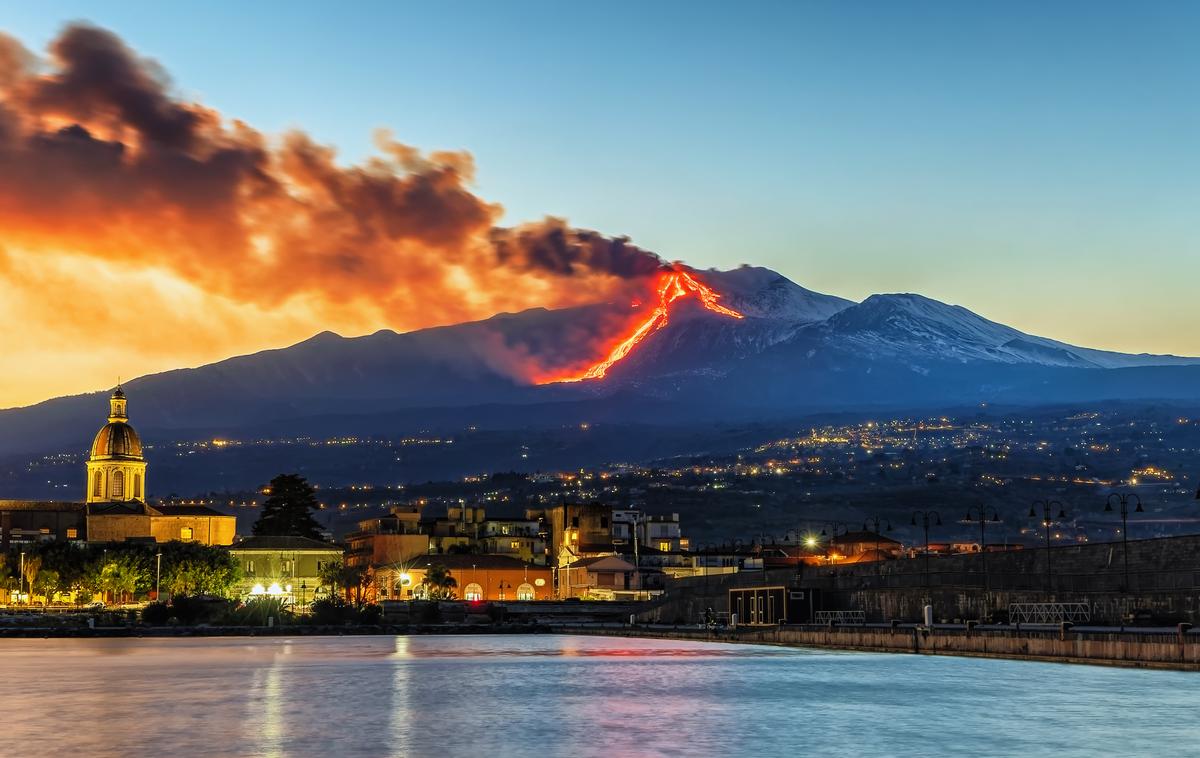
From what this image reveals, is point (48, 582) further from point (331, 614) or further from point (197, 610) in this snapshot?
point (331, 614)

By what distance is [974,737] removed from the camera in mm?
41250

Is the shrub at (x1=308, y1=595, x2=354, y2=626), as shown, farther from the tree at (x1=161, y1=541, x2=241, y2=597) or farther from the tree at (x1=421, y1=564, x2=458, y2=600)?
the tree at (x1=421, y1=564, x2=458, y2=600)

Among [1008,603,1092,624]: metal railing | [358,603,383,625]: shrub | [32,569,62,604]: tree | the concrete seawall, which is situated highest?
[32,569,62,604]: tree

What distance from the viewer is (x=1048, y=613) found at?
8500cm

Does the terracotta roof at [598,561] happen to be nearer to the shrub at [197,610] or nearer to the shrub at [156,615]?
the shrub at [197,610]

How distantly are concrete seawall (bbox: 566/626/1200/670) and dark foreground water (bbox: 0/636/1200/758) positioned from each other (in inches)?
37.4

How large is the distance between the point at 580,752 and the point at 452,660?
52.4 metres

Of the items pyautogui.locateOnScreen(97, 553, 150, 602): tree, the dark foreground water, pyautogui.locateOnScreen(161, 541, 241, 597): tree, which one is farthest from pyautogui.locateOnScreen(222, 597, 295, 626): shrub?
the dark foreground water

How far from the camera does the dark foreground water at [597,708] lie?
39812mm

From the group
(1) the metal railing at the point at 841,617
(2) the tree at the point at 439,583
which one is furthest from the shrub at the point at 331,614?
(1) the metal railing at the point at 841,617

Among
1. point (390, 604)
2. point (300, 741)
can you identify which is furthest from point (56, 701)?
point (390, 604)

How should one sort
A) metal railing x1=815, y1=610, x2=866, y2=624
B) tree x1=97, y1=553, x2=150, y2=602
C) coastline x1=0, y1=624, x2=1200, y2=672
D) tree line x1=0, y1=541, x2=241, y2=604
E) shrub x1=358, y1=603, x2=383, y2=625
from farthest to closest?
1. tree line x1=0, y1=541, x2=241, y2=604
2. tree x1=97, y1=553, x2=150, y2=602
3. shrub x1=358, y1=603, x2=383, y2=625
4. metal railing x1=815, y1=610, x2=866, y2=624
5. coastline x1=0, y1=624, x2=1200, y2=672

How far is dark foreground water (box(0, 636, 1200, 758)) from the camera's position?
3981 centimetres

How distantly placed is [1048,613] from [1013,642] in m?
12.1
